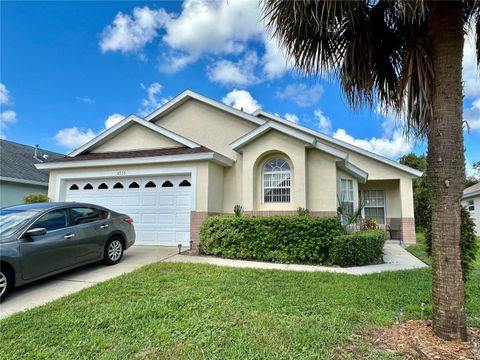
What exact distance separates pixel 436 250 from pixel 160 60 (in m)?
14.0

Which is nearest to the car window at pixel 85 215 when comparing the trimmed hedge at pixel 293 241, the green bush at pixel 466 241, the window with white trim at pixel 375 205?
the trimmed hedge at pixel 293 241

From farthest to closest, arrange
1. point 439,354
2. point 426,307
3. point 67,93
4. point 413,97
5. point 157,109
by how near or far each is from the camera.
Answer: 1. point 67,93
2. point 157,109
3. point 426,307
4. point 413,97
5. point 439,354

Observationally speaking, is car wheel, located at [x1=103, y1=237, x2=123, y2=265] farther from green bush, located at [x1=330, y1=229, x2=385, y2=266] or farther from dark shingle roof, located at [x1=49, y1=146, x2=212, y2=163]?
green bush, located at [x1=330, y1=229, x2=385, y2=266]

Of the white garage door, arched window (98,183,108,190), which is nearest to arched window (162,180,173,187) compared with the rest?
the white garage door

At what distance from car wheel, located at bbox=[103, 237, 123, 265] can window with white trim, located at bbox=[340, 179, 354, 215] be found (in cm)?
830

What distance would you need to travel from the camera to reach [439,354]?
11.0 ft

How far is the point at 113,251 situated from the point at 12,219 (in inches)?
100

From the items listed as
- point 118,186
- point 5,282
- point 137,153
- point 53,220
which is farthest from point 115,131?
point 5,282

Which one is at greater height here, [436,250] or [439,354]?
[436,250]

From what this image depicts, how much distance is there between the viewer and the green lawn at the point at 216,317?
355cm

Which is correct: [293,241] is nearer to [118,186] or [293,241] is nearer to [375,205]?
[118,186]

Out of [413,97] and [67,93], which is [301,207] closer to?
[413,97]

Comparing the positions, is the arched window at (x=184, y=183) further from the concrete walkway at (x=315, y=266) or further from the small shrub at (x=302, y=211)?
the small shrub at (x=302, y=211)

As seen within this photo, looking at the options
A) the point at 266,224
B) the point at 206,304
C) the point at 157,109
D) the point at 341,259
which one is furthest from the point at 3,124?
the point at 341,259
